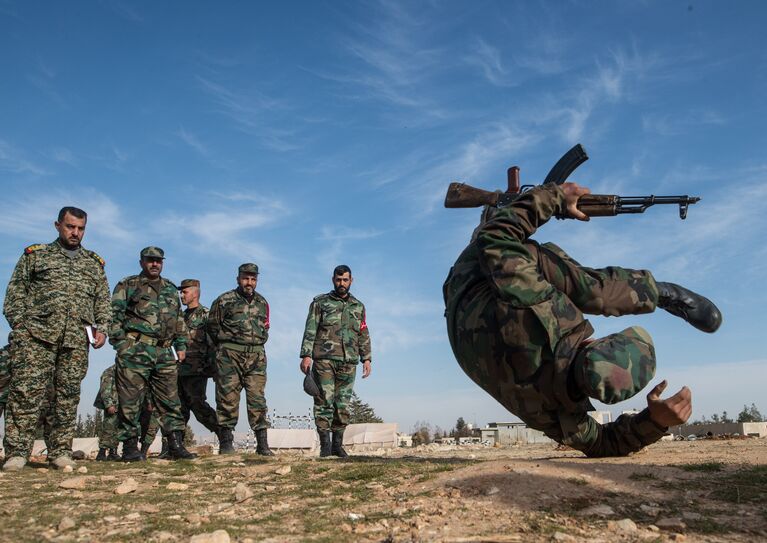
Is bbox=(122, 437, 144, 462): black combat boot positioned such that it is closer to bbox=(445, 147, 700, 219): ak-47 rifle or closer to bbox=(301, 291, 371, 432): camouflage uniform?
bbox=(301, 291, 371, 432): camouflage uniform


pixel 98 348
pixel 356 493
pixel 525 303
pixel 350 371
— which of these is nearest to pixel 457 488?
pixel 356 493

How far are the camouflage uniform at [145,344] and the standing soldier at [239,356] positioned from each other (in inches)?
24.2

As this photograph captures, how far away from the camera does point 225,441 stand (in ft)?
28.8

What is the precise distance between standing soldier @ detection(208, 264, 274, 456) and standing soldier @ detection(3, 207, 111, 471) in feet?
7.07

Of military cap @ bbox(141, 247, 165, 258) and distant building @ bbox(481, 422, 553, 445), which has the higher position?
military cap @ bbox(141, 247, 165, 258)

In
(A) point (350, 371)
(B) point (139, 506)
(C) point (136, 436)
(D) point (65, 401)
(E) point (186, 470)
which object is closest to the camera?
(B) point (139, 506)

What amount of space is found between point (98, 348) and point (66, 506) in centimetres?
310

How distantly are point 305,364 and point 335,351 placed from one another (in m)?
0.45

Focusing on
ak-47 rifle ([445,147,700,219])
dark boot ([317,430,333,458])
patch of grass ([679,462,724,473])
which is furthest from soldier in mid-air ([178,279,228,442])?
patch of grass ([679,462,724,473])

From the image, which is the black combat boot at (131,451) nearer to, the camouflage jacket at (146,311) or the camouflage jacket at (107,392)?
the camouflage jacket at (146,311)

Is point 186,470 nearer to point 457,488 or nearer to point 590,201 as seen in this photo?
point 457,488

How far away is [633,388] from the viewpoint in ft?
11.4

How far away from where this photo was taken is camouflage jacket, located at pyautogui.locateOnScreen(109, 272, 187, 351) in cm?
784

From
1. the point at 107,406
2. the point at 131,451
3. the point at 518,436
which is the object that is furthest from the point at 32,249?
the point at 518,436
